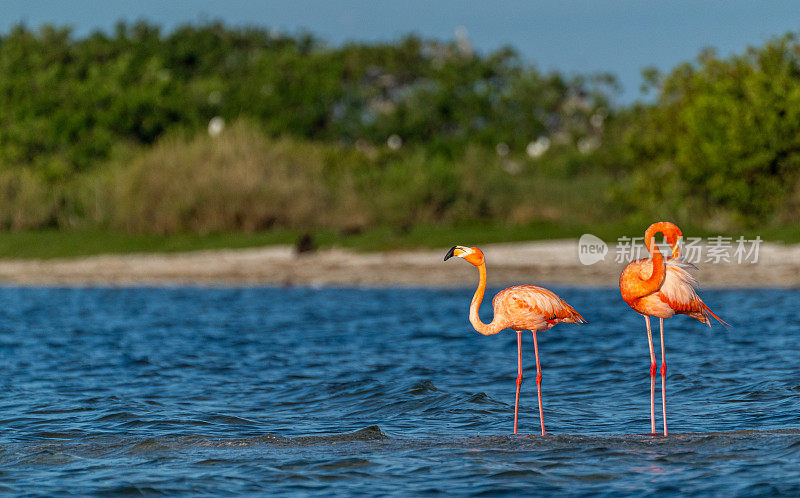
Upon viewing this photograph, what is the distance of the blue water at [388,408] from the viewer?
21.4ft

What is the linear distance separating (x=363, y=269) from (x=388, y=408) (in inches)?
601

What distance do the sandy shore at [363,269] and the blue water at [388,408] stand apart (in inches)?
217

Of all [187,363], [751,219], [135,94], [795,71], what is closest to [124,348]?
[187,363]

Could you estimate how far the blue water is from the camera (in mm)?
6512

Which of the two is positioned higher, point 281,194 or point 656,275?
point 281,194

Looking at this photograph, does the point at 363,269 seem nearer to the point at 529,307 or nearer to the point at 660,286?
the point at 529,307

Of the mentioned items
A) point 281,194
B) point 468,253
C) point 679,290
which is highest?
point 281,194

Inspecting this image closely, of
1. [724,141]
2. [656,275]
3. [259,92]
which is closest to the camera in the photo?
[656,275]

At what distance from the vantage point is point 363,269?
2423 cm

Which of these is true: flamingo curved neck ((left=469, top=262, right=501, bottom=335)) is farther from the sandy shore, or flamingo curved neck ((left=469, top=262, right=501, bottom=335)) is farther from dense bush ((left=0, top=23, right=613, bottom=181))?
dense bush ((left=0, top=23, right=613, bottom=181))

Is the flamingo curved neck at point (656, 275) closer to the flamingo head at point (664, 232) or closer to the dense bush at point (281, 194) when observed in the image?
the flamingo head at point (664, 232)

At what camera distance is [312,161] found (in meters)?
32.3

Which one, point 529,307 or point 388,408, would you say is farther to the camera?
point 388,408

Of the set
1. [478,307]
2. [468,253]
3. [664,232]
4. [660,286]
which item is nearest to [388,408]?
[478,307]
